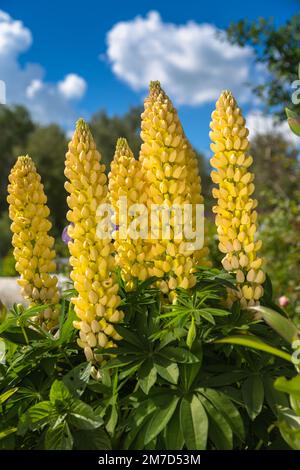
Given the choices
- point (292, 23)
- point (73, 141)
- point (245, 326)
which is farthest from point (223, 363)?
point (292, 23)

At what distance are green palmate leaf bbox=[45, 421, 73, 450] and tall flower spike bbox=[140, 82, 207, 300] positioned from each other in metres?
0.45

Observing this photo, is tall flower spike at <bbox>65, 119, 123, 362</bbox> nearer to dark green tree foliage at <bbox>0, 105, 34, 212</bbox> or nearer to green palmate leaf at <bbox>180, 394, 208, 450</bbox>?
green palmate leaf at <bbox>180, 394, 208, 450</bbox>

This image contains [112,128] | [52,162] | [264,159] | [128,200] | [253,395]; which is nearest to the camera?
[253,395]

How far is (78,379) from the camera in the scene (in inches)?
52.4

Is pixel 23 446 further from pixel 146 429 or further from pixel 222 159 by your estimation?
pixel 222 159

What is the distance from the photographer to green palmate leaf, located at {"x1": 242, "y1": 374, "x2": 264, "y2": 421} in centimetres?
124

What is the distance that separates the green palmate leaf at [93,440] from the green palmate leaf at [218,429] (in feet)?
0.80

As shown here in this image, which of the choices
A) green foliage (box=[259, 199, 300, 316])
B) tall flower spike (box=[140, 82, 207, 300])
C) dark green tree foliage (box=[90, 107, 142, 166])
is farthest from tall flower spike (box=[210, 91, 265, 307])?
dark green tree foliage (box=[90, 107, 142, 166])

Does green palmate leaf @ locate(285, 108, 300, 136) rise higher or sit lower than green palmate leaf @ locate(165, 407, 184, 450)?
higher

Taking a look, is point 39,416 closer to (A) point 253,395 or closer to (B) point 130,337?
(B) point 130,337

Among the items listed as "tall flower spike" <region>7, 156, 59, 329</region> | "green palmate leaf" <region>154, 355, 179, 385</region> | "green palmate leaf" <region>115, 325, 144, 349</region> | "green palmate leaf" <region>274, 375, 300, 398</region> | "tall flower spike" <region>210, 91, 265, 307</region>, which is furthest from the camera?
"tall flower spike" <region>7, 156, 59, 329</region>

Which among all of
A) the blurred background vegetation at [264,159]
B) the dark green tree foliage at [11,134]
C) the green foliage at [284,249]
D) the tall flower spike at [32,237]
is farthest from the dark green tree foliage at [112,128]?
the tall flower spike at [32,237]

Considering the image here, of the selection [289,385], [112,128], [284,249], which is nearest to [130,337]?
[289,385]

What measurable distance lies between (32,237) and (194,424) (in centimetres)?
75
